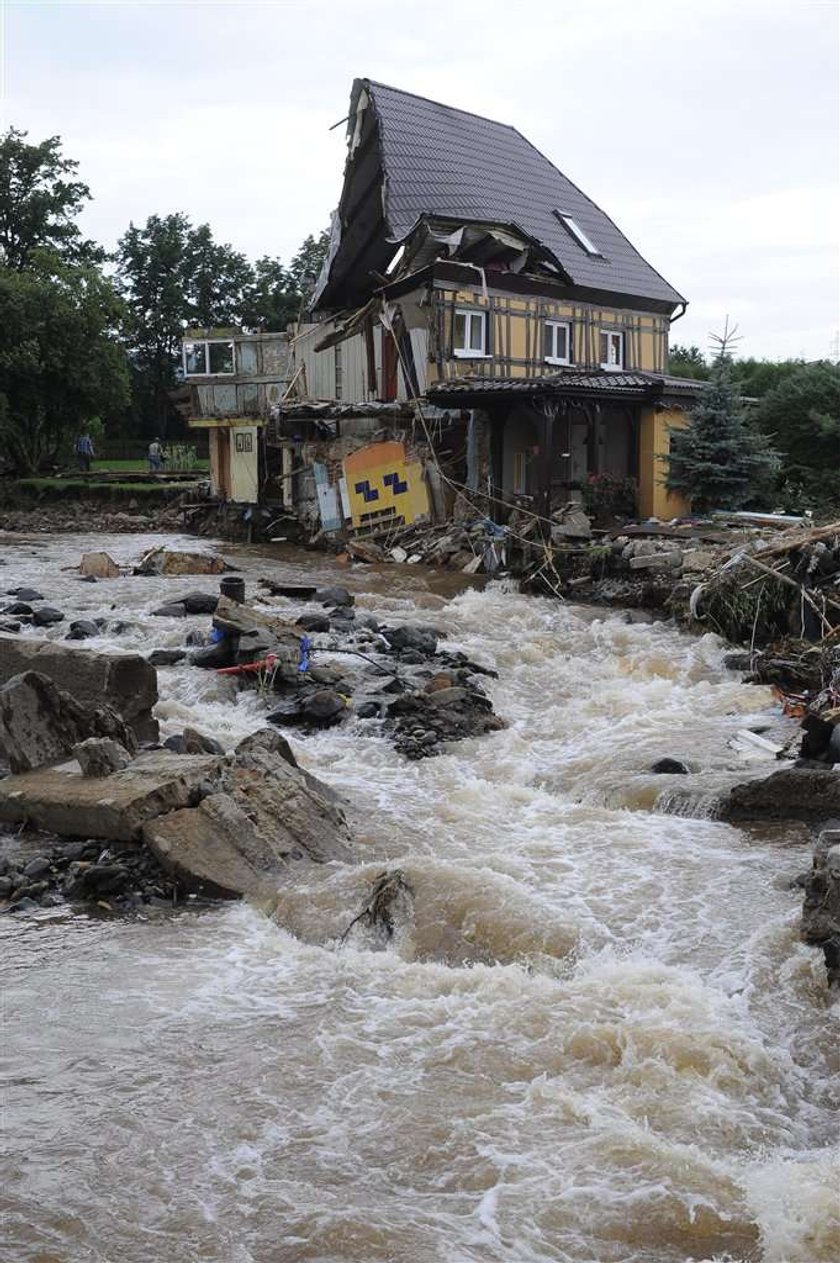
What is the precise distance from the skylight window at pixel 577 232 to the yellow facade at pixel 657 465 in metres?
6.82

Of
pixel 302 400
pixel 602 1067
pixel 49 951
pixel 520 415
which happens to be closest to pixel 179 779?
pixel 49 951

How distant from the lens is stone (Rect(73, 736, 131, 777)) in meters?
8.45

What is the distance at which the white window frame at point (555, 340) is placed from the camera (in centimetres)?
2585

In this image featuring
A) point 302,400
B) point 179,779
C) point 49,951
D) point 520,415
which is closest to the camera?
point 49,951

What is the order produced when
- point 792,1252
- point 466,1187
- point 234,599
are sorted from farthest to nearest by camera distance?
point 234,599, point 466,1187, point 792,1252

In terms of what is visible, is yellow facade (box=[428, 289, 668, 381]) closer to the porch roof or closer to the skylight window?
the porch roof

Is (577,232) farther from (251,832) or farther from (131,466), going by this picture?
(131,466)

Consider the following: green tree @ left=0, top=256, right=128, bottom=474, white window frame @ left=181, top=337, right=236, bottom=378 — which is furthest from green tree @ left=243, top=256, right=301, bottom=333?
white window frame @ left=181, top=337, right=236, bottom=378

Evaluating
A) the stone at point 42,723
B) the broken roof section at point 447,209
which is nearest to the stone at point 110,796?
the stone at point 42,723

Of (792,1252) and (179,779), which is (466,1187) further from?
(179,779)

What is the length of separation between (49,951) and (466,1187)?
314 cm

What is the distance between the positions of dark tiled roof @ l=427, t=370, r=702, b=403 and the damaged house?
50 millimetres

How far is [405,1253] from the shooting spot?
163 inches

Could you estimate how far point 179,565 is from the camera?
21922 mm
